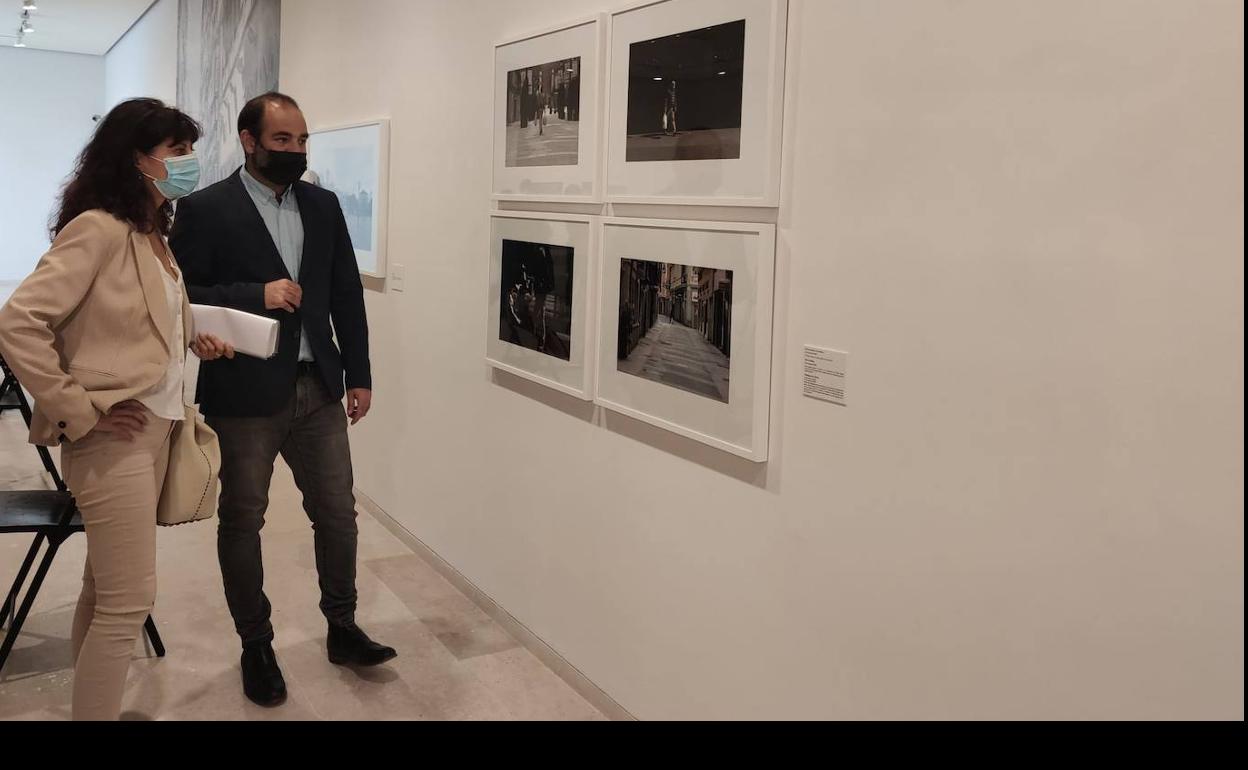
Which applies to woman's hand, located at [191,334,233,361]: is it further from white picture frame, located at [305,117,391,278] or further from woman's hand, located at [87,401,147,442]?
white picture frame, located at [305,117,391,278]

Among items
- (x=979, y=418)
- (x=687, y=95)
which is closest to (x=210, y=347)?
(x=687, y=95)


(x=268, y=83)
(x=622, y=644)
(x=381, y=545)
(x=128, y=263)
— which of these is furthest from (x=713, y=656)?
(x=268, y=83)

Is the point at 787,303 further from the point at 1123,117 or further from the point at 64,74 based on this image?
the point at 64,74

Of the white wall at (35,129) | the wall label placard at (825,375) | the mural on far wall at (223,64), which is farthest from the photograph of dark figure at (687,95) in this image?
the white wall at (35,129)

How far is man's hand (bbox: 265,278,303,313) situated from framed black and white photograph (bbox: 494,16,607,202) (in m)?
0.79

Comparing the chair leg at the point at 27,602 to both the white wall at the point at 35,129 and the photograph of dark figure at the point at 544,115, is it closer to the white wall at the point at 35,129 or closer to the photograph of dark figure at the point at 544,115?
the photograph of dark figure at the point at 544,115

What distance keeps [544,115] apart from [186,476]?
1450 mm

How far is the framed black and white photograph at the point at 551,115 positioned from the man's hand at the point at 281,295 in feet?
2.58

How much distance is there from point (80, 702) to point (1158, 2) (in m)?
2.52

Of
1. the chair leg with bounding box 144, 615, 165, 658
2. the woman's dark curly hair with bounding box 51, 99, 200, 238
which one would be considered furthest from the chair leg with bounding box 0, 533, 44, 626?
the woman's dark curly hair with bounding box 51, 99, 200, 238

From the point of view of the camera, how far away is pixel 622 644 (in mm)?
2920

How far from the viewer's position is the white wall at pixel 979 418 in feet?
5.02

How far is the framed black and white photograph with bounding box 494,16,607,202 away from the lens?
290 centimetres

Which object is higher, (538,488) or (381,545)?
(538,488)
